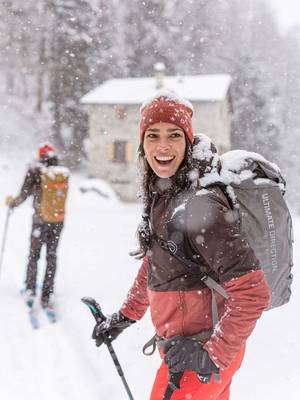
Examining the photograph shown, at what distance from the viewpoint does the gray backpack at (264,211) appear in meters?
2.41

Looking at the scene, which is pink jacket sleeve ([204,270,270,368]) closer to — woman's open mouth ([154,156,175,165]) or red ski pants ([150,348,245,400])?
red ski pants ([150,348,245,400])

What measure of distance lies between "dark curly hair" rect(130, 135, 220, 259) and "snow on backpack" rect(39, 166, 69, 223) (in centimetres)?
428

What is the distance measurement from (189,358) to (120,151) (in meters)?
27.3

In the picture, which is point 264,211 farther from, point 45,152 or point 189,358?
point 45,152

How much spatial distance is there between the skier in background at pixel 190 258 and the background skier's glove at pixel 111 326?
498 millimetres

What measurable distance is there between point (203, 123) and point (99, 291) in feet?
68.9

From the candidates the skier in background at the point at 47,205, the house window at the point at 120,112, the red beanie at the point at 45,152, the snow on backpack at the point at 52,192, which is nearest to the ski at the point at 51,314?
the skier in background at the point at 47,205

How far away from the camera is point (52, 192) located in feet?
22.5

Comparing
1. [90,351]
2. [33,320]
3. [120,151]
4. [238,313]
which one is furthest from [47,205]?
[120,151]

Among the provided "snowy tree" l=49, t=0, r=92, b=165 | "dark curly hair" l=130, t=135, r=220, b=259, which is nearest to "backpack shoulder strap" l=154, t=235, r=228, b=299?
"dark curly hair" l=130, t=135, r=220, b=259

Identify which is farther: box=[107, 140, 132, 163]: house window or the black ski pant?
box=[107, 140, 132, 163]: house window

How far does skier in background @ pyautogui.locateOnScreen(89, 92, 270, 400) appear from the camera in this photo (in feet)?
7.16

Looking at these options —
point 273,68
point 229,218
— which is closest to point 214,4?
point 273,68

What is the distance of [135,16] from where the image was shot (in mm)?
39875
